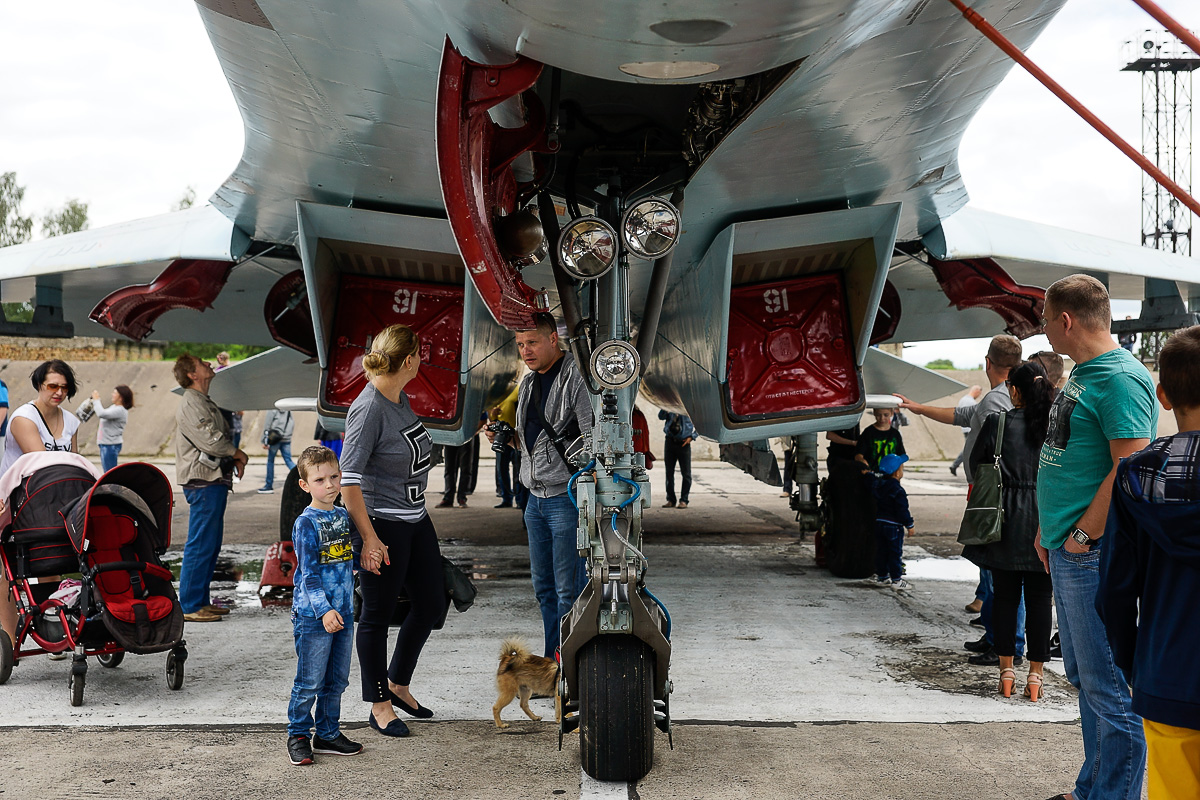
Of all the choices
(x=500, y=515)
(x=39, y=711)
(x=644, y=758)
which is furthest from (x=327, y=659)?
(x=500, y=515)

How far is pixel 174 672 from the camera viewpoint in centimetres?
400

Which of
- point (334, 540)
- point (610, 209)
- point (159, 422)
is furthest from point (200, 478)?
point (159, 422)

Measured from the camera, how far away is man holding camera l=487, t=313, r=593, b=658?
148 inches

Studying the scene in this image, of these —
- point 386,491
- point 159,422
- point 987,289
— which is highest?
point 987,289

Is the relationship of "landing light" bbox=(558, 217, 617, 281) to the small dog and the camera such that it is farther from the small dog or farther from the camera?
the camera

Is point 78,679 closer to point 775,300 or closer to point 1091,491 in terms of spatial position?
point 775,300

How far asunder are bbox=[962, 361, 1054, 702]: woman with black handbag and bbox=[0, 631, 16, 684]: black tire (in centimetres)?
443

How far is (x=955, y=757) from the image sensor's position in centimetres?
319

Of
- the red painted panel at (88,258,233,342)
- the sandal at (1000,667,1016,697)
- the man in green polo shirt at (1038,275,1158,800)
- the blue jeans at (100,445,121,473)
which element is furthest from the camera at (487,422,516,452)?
the blue jeans at (100,445,121,473)

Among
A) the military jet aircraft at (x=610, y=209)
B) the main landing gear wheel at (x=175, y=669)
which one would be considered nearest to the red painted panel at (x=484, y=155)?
the military jet aircraft at (x=610, y=209)

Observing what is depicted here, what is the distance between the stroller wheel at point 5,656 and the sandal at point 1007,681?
176 inches

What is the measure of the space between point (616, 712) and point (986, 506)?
210 cm

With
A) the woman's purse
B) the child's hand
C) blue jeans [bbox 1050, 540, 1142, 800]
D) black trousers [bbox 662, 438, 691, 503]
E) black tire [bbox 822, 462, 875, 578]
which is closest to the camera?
blue jeans [bbox 1050, 540, 1142, 800]

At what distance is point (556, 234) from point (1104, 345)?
1966mm
